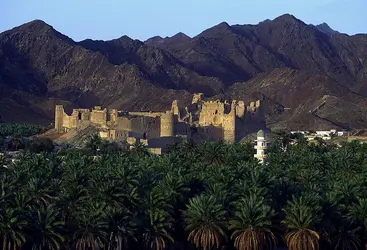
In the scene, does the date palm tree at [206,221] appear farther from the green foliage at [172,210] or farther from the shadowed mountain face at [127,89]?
the shadowed mountain face at [127,89]

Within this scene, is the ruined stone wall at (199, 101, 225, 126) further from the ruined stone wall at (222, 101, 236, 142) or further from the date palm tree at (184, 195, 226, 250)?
the date palm tree at (184, 195, 226, 250)

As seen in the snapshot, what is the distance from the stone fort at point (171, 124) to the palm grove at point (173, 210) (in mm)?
33110

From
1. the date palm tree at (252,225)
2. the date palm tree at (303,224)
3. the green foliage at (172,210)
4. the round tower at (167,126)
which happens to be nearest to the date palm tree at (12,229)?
the green foliage at (172,210)

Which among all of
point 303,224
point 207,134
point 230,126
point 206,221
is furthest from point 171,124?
point 303,224

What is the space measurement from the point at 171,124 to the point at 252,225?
45788 mm

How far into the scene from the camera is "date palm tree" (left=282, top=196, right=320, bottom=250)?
3397 centimetres

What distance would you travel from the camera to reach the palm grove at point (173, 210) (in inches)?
1294

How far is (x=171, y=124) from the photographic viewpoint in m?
79.5

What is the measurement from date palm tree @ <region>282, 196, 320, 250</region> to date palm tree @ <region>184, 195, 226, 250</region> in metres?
2.72

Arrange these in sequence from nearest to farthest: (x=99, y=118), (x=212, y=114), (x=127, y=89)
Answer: (x=99, y=118)
(x=212, y=114)
(x=127, y=89)

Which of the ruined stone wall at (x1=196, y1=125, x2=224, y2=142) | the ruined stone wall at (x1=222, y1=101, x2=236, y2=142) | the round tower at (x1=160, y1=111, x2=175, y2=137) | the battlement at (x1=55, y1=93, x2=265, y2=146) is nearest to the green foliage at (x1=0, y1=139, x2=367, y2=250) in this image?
the round tower at (x1=160, y1=111, x2=175, y2=137)

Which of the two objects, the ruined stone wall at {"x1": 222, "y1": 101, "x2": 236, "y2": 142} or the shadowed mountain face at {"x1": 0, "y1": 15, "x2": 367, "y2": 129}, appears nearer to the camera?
the ruined stone wall at {"x1": 222, "y1": 101, "x2": 236, "y2": 142}

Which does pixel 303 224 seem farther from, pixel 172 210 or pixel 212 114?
pixel 212 114

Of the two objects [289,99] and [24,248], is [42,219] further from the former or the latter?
[289,99]
